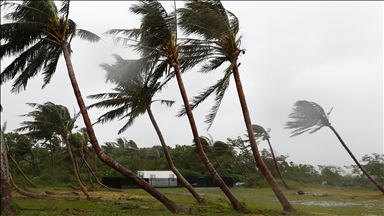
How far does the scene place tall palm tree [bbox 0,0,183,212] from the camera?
10.6 m

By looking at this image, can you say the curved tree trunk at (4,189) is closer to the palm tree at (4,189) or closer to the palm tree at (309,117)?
the palm tree at (4,189)

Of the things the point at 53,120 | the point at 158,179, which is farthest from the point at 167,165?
the point at 53,120

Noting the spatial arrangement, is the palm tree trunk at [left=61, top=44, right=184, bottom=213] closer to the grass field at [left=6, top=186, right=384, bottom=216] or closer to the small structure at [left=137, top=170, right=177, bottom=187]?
the grass field at [left=6, top=186, right=384, bottom=216]

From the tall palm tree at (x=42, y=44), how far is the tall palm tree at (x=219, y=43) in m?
3.43

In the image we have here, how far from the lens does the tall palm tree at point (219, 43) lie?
1177 centimetres

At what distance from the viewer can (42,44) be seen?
474 inches

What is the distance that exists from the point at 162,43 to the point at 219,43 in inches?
80.4

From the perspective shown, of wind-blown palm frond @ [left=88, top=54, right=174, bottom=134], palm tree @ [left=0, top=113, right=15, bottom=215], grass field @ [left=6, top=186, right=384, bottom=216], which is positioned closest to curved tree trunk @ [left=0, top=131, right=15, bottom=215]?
palm tree @ [left=0, top=113, right=15, bottom=215]

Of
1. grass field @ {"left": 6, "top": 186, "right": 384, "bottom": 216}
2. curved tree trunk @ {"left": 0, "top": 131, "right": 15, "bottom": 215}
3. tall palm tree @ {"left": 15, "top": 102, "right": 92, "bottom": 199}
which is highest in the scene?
tall palm tree @ {"left": 15, "top": 102, "right": 92, "bottom": 199}

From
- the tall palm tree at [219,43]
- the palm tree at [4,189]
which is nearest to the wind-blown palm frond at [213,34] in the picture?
the tall palm tree at [219,43]

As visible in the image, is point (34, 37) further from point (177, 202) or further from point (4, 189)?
point (177, 202)

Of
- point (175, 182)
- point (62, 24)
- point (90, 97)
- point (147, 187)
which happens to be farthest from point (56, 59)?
point (175, 182)

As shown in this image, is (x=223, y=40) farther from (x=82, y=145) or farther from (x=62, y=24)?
(x=82, y=145)

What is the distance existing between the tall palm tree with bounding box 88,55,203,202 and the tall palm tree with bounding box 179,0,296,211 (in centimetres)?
180
